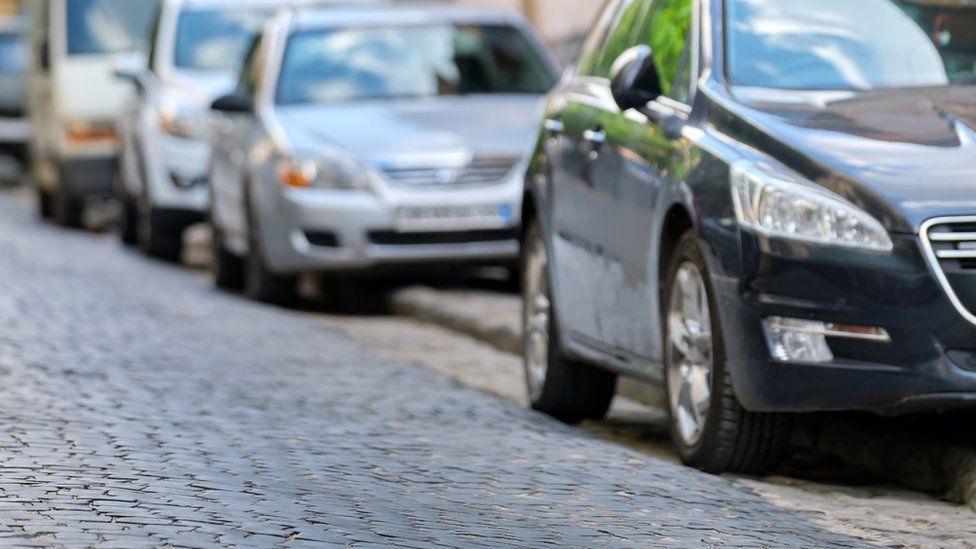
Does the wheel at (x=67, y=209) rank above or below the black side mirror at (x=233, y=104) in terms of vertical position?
below

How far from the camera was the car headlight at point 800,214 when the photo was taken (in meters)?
6.55

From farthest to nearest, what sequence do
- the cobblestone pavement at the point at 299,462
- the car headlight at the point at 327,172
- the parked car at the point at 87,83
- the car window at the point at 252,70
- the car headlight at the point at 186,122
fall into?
the parked car at the point at 87,83 → the car headlight at the point at 186,122 → the car window at the point at 252,70 → the car headlight at the point at 327,172 → the cobblestone pavement at the point at 299,462

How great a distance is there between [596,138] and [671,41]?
0.44 meters

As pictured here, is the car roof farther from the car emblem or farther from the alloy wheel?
the alloy wheel

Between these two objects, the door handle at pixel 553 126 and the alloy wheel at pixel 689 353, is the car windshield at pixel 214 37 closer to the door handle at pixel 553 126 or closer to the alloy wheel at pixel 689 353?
the door handle at pixel 553 126

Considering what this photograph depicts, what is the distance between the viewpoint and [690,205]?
712 centimetres

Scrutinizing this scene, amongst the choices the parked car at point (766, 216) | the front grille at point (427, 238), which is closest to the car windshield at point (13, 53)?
the front grille at point (427, 238)

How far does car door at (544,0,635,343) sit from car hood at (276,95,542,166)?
13.2ft

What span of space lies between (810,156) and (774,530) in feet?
3.90

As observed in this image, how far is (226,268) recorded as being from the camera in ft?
50.5

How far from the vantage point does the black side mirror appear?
558 inches

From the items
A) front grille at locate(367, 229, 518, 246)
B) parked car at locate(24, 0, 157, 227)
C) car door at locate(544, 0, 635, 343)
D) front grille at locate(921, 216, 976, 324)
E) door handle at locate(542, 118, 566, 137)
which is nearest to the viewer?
front grille at locate(921, 216, 976, 324)

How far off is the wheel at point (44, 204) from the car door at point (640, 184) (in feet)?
52.6

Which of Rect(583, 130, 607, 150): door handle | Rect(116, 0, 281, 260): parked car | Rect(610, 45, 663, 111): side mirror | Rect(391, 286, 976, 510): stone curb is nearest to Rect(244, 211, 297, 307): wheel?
Rect(116, 0, 281, 260): parked car
